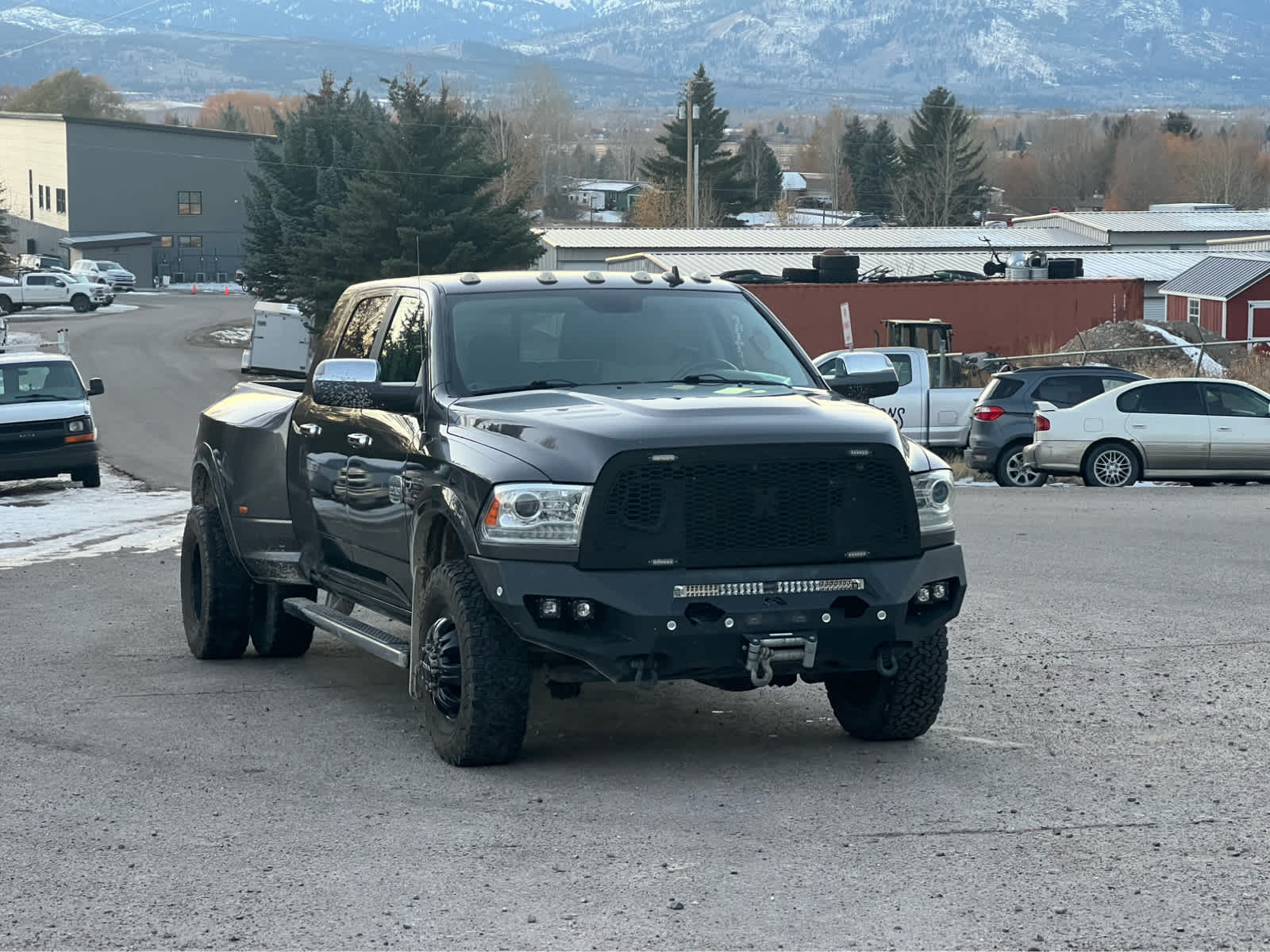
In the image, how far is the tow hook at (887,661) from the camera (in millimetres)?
6992

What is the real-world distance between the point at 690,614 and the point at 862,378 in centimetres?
200

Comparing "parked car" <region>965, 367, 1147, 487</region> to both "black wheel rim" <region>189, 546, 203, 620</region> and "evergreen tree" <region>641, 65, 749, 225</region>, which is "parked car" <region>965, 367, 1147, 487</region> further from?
"evergreen tree" <region>641, 65, 749, 225</region>

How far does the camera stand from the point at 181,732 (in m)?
8.18

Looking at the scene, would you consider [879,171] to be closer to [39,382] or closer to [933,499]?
[39,382]

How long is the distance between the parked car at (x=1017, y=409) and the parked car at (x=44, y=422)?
40.7 ft

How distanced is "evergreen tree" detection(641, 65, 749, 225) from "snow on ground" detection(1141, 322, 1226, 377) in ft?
221

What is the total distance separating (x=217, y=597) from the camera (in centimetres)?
1012

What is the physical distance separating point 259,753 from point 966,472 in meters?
20.4

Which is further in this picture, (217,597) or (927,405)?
(927,405)

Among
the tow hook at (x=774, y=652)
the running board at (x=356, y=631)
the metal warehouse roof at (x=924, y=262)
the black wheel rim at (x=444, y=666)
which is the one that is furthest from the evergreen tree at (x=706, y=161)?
the tow hook at (x=774, y=652)

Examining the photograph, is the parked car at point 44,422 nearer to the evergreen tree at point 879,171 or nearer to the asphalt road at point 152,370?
the asphalt road at point 152,370

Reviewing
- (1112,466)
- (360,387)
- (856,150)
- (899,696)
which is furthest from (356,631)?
(856,150)

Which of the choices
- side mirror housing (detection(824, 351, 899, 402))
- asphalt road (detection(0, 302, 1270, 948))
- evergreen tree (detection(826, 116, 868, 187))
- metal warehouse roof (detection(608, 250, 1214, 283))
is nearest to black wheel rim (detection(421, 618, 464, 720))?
asphalt road (detection(0, 302, 1270, 948))

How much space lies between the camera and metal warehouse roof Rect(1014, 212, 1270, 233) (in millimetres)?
86500
